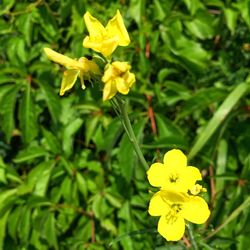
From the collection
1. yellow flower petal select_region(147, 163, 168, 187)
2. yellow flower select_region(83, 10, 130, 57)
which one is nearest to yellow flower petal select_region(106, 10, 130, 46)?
yellow flower select_region(83, 10, 130, 57)

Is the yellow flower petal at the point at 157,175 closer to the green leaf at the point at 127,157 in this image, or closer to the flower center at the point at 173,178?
the flower center at the point at 173,178

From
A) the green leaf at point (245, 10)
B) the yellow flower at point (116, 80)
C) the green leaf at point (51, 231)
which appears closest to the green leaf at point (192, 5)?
the green leaf at point (245, 10)

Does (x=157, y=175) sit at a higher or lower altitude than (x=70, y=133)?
higher

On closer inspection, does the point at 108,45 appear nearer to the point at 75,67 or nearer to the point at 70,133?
the point at 75,67

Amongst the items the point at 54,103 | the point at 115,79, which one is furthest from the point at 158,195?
the point at 54,103

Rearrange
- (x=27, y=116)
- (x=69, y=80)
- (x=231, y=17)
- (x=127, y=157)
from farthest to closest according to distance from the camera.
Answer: (x=231, y=17), (x=27, y=116), (x=127, y=157), (x=69, y=80)

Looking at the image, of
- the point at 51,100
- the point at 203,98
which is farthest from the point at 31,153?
the point at 203,98

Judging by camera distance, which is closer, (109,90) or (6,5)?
(109,90)

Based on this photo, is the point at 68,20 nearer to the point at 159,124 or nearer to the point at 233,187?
the point at 159,124
